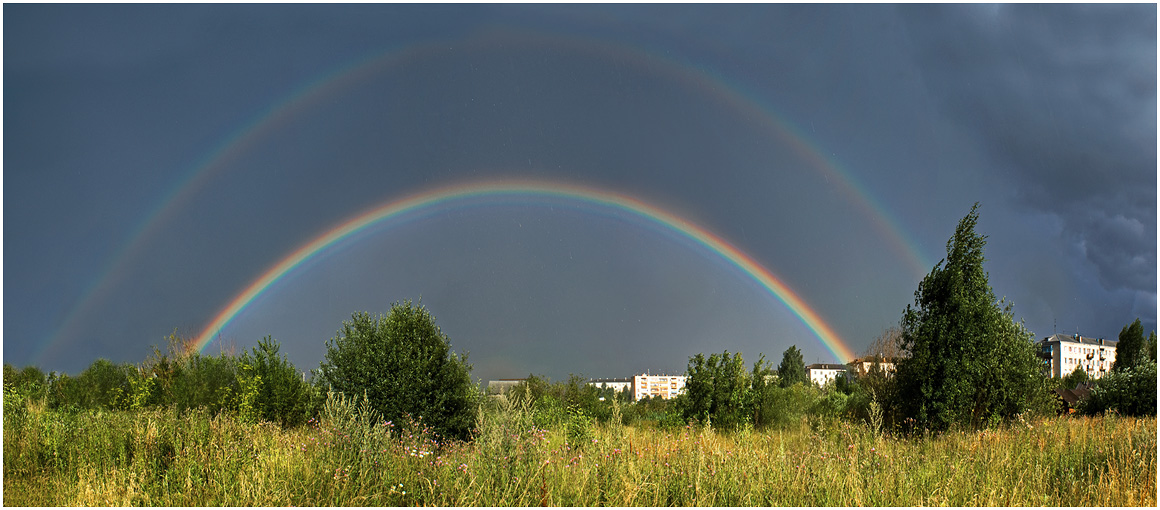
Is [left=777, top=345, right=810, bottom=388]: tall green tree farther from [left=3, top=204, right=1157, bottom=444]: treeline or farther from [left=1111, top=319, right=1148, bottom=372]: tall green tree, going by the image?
[left=3, top=204, right=1157, bottom=444]: treeline

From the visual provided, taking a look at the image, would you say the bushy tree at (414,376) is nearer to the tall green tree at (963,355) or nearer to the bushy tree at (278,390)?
the bushy tree at (278,390)

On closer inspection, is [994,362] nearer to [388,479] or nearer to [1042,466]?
[1042,466]

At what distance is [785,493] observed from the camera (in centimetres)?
552

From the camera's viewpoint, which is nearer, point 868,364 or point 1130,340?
point 868,364

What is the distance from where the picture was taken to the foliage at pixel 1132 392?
1769cm

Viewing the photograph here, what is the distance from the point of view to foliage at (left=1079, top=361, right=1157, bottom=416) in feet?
58.0

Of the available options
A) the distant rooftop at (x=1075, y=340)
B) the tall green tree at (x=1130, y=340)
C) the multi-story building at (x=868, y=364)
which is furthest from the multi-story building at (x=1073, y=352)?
the multi-story building at (x=868, y=364)

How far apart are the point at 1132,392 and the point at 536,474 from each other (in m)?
19.7

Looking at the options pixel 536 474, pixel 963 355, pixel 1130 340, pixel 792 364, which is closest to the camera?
pixel 536 474

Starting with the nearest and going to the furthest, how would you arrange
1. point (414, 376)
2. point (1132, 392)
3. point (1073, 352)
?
point (414, 376)
point (1132, 392)
point (1073, 352)

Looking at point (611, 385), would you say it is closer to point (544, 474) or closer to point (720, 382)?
point (720, 382)

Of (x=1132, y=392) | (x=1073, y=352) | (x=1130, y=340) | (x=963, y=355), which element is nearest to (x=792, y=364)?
(x=1130, y=340)

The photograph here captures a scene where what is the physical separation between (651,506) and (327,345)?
9029mm

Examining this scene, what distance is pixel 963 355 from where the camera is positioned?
12.4 metres
